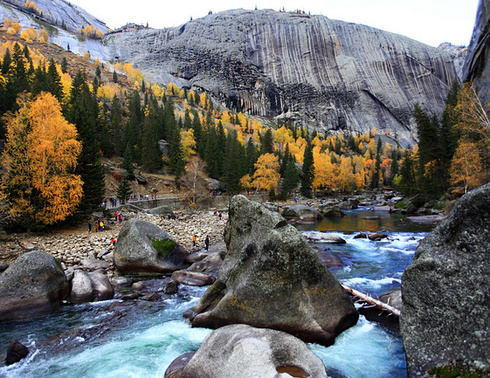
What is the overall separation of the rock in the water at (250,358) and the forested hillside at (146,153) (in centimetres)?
1888

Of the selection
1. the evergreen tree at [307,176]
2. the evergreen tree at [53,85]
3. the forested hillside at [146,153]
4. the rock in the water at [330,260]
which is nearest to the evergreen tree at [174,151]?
the forested hillside at [146,153]

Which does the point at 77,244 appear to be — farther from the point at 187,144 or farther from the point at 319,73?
the point at 319,73

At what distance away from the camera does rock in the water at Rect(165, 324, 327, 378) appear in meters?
5.78

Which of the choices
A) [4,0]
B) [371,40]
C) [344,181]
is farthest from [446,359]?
[4,0]

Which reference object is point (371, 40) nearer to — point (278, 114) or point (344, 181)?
point (278, 114)

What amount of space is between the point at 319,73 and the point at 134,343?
211 meters

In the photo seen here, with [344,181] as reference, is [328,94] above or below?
above

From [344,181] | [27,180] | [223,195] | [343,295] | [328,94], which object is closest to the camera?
[343,295]

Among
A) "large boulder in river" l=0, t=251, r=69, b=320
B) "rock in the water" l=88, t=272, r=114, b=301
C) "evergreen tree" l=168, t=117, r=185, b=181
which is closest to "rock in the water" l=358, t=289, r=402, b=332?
"rock in the water" l=88, t=272, r=114, b=301

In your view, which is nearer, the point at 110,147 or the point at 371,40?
the point at 110,147

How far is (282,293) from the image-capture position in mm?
8305

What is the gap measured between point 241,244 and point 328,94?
198070mm

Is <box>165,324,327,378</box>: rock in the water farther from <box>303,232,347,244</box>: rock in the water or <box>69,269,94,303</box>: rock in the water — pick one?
<box>303,232,347,244</box>: rock in the water

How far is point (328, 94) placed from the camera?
18500cm
